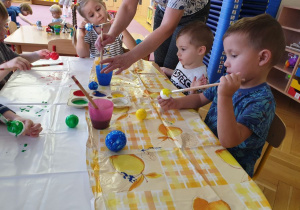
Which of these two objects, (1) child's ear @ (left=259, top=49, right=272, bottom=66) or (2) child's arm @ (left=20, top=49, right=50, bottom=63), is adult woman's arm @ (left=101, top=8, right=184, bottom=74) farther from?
(2) child's arm @ (left=20, top=49, right=50, bottom=63)

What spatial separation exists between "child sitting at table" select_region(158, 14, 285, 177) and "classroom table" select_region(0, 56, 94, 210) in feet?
1.38

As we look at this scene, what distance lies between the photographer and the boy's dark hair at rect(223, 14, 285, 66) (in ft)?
2.42

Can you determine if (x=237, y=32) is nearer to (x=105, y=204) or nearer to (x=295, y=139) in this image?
(x=105, y=204)

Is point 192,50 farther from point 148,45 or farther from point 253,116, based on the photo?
point 253,116

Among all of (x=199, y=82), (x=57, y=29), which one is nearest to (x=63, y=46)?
(x=57, y=29)

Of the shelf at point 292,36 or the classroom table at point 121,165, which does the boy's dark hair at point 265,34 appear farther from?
the shelf at point 292,36

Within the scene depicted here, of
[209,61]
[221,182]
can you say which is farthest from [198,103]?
[209,61]

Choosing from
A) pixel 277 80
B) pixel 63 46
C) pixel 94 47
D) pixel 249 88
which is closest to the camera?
pixel 249 88

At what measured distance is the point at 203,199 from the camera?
49 cm

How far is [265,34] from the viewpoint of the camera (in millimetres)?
739

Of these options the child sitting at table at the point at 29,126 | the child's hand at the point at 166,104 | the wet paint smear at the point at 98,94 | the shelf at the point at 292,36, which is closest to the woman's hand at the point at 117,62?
the wet paint smear at the point at 98,94

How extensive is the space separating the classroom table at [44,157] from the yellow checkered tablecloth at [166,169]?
4 centimetres

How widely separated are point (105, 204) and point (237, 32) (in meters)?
0.68

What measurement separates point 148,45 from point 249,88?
443mm
